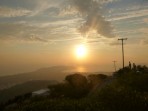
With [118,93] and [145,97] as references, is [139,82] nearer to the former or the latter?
[118,93]

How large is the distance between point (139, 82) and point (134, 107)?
14.3 metres

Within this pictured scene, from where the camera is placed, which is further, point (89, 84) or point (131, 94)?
point (89, 84)

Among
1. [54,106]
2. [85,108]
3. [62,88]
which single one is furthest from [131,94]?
[62,88]

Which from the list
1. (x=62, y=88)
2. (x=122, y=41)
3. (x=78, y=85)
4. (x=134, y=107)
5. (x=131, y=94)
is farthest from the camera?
(x=122, y=41)

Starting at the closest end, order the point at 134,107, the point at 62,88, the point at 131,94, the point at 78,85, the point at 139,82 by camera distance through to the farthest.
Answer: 1. the point at 134,107
2. the point at 131,94
3. the point at 139,82
4. the point at 62,88
5. the point at 78,85

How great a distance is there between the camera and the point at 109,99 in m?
26.5

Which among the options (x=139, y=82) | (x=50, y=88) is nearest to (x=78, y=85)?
(x=50, y=88)

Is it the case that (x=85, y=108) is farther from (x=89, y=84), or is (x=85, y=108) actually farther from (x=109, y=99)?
(x=89, y=84)

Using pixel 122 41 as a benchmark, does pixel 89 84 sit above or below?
below

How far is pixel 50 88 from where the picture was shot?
53.2m

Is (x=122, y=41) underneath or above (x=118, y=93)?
above

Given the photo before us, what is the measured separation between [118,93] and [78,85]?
2900 centimetres

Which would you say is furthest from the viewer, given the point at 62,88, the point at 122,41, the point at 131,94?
the point at 122,41

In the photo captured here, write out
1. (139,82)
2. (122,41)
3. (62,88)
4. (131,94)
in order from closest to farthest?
(131,94)
(139,82)
(62,88)
(122,41)
